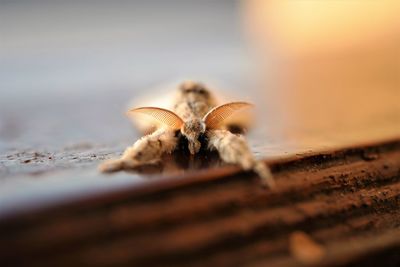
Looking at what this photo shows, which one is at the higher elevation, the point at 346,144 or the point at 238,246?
the point at 346,144

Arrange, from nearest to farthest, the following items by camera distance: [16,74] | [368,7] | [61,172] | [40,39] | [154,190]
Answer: [154,190], [61,172], [16,74], [40,39], [368,7]

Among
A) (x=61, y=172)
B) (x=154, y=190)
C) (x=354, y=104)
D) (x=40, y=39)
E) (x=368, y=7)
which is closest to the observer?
(x=154, y=190)

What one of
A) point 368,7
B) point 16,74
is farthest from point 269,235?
point 368,7

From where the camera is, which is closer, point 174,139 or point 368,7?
point 174,139

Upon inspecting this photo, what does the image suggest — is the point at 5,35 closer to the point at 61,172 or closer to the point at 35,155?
the point at 35,155

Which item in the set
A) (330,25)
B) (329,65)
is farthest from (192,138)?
(330,25)

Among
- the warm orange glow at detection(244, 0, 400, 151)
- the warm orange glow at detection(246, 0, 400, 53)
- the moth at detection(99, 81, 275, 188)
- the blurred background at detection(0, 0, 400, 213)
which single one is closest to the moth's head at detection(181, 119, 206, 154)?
the moth at detection(99, 81, 275, 188)
